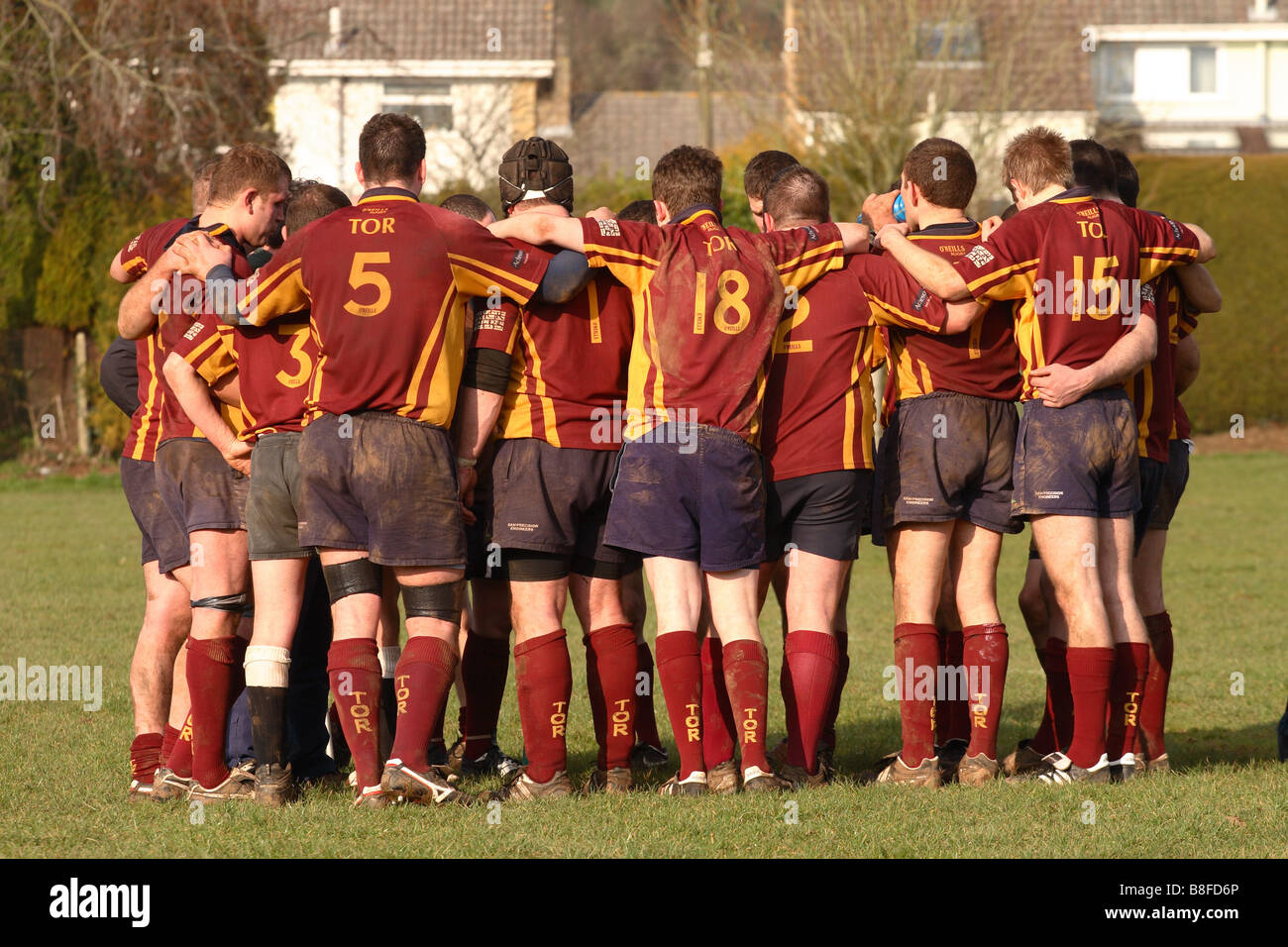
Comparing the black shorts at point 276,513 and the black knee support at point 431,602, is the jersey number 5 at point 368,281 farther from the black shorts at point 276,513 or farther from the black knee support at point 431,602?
the black knee support at point 431,602

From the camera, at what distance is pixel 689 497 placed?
5.49 m

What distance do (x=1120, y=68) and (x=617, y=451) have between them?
37.8 meters

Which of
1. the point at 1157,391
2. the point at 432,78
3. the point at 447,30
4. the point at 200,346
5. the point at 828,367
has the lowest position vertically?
the point at 1157,391

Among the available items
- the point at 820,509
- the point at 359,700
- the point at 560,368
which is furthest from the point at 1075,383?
the point at 359,700

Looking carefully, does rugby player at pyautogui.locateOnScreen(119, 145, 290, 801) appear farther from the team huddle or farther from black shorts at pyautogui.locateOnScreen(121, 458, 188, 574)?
black shorts at pyautogui.locateOnScreen(121, 458, 188, 574)

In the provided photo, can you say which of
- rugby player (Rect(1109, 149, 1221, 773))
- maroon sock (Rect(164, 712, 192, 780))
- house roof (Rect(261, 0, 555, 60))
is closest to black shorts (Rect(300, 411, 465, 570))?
maroon sock (Rect(164, 712, 192, 780))

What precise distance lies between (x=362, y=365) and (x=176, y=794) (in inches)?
71.9

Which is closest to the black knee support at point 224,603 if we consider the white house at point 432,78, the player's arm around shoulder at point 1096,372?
the player's arm around shoulder at point 1096,372

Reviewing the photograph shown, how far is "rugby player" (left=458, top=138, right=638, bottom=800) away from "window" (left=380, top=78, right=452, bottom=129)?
2910cm

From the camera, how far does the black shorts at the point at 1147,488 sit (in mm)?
6184

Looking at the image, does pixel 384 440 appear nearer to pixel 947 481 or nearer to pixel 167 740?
pixel 167 740

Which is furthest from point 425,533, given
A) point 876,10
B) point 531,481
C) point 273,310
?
point 876,10

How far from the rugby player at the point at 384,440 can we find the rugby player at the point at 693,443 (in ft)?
1.44
